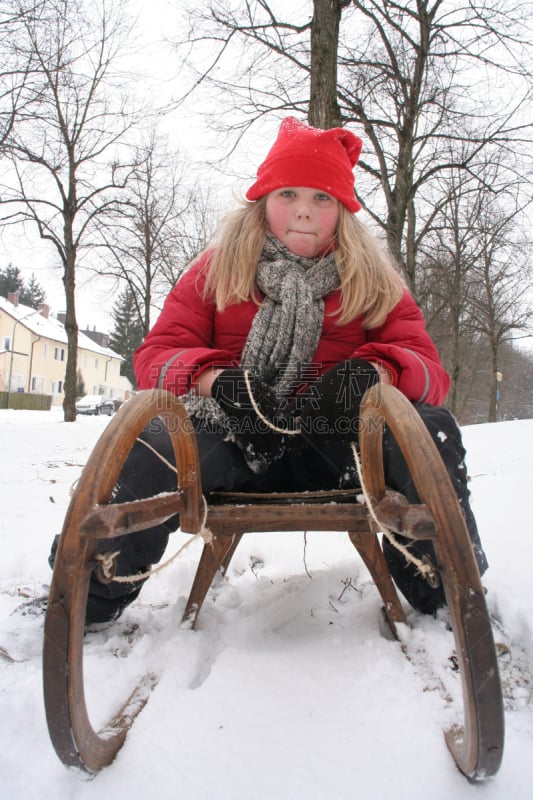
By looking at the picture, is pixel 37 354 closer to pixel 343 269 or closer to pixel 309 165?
pixel 309 165

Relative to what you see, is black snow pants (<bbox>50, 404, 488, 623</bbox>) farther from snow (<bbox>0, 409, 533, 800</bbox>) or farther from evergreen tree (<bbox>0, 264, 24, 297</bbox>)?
evergreen tree (<bbox>0, 264, 24, 297</bbox>)

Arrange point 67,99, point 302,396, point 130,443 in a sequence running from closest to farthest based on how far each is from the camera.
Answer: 1. point 130,443
2. point 302,396
3. point 67,99

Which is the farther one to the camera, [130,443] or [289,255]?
[289,255]

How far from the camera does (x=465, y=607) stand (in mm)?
753

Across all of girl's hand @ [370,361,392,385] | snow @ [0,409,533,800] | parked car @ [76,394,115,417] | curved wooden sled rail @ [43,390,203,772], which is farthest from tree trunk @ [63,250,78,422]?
parked car @ [76,394,115,417]

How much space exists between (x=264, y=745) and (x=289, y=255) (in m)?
1.42

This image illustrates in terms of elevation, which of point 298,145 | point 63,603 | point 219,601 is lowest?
point 219,601

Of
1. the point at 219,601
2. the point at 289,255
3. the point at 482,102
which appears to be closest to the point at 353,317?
the point at 289,255

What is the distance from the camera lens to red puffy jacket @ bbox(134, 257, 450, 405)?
1.46m

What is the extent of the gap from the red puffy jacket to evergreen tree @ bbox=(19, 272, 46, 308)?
182 feet


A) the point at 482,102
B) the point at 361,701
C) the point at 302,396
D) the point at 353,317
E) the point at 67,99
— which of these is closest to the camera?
the point at 361,701

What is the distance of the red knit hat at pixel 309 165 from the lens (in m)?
1.74

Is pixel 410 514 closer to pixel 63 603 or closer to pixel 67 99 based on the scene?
pixel 63 603

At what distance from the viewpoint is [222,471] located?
148cm
